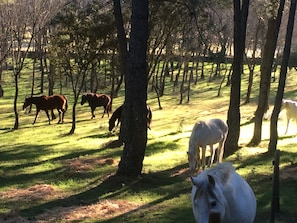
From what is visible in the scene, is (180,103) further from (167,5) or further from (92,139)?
(92,139)

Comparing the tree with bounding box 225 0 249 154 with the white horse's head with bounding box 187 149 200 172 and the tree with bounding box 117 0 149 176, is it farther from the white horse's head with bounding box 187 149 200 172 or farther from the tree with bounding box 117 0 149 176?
the tree with bounding box 117 0 149 176

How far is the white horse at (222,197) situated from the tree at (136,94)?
7.17 m

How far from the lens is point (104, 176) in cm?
1353

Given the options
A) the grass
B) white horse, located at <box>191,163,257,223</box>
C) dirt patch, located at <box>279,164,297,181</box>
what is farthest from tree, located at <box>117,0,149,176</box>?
white horse, located at <box>191,163,257,223</box>

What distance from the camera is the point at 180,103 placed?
37.5m

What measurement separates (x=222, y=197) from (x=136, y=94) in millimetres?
8132

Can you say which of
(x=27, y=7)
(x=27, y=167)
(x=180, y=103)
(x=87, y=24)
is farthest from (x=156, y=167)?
(x=180, y=103)

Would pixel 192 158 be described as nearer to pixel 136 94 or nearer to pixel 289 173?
pixel 136 94

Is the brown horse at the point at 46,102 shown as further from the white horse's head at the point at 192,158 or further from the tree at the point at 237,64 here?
the white horse's head at the point at 192,158

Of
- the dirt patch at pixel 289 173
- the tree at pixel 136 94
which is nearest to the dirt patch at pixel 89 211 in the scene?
the tree at pixel 136 94

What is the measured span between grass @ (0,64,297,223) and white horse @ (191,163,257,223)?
4.07 m

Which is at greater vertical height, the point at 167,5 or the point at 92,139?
the point at 167,5

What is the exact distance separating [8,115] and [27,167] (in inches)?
717

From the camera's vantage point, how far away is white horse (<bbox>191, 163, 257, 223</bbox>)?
4.21 meters
